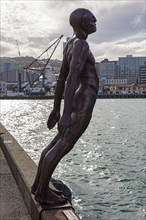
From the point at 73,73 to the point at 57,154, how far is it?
0.91m

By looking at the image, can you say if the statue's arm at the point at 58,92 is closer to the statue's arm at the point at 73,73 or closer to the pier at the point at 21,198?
the statue's arm at the point at 73,73

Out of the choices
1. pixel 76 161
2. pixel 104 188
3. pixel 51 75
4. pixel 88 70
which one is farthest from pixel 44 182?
pixel 51 75

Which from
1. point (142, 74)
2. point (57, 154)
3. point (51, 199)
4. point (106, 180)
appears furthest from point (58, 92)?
point (142, 74)

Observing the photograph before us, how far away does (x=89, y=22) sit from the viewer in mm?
3951

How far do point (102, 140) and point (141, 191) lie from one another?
13.9 metres

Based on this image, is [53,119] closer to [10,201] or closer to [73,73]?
[73,73]

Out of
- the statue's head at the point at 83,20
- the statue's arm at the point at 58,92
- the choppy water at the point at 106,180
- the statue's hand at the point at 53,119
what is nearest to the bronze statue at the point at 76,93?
the statue's head at the point at 83,20

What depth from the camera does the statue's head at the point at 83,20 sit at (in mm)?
3938

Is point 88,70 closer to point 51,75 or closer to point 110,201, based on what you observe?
point 110,201

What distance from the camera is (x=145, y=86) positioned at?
16775 centimetres

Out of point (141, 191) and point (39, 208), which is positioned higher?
point (39, 208)

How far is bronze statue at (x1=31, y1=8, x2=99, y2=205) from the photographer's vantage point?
Answer: 12.5 ft

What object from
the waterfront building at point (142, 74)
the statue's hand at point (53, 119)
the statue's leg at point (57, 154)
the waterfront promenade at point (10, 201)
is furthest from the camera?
the waterfront building at point (142, 74)

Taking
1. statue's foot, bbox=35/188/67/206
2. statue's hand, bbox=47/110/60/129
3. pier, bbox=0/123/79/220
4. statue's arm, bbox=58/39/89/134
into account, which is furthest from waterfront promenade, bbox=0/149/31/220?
statue's arm, bbox=58/39/89/134
